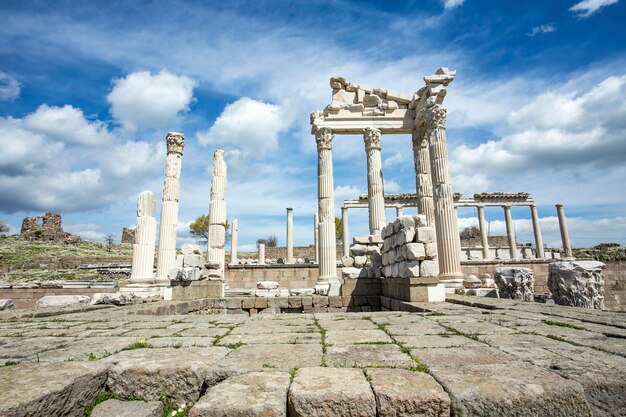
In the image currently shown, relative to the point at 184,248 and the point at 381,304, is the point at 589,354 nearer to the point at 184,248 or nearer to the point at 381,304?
the point at 381,304

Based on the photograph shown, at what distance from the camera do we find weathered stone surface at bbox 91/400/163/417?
2146 millimetres

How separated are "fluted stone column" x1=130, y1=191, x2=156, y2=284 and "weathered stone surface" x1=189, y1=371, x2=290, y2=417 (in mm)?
13290

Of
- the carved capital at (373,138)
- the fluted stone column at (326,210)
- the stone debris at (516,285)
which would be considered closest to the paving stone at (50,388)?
the stone debris at (516,285)

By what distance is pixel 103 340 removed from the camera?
3.71 metres

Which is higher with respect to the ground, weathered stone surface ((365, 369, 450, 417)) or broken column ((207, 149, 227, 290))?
broken column ((207, 149, 227, 290))

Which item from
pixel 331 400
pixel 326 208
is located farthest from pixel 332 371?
pixel 326 208

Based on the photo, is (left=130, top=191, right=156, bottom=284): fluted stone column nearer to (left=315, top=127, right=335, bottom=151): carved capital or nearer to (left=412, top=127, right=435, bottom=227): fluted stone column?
(left=315, top=127, right=335, bottom=151): carved capital

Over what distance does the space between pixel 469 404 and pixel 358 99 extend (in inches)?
622

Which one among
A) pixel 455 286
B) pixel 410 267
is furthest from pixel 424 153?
pixel 410 267

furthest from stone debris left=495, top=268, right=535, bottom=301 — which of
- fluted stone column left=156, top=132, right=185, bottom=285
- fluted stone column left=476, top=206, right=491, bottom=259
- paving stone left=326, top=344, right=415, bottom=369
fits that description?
fluted stone column left=476, top=206, right=491, bottom=259

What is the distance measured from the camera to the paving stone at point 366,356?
8.43 ft

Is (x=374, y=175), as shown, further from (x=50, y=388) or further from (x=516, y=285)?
(x=50, y=388)

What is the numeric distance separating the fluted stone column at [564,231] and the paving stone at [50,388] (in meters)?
36.4

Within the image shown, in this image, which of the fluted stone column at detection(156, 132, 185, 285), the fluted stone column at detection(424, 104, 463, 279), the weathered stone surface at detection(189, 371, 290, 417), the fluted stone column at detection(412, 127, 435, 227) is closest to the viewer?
the weathered stone surface at detection(189, 371, 290, 417)
